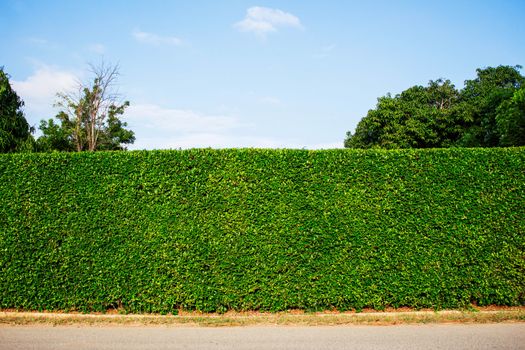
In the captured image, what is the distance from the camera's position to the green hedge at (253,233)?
7012 millimetres

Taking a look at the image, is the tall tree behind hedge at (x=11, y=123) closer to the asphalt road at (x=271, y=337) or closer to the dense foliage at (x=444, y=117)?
the asphalt road at (x=271, y=337)

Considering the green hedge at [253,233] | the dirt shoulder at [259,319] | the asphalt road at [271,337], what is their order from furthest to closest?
the green hedge at [253,233], the dirt shoulder at [259,319], the asphalt road at [271,337]

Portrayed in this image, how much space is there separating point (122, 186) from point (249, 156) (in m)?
2.71

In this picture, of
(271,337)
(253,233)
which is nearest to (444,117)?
(253,233)

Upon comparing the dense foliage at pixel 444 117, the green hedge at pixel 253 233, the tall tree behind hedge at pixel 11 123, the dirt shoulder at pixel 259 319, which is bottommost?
the dirt shoulder at pixel 259 319

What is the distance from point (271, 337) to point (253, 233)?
210cm

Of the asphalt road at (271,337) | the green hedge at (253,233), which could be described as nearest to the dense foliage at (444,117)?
the green hedge at (253,233)

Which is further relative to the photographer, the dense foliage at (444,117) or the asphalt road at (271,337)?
the dense foliage at (444,117)

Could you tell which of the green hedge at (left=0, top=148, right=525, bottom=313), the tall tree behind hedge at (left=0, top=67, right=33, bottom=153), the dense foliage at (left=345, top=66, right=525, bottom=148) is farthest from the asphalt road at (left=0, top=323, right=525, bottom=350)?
the dense foliage at (left=345, top=66, right=525, bottom=148)

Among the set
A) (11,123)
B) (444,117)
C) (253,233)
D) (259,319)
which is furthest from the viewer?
(444,117)

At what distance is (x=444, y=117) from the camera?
34844mm

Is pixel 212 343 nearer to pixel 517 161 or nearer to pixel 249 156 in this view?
pixel 249 156

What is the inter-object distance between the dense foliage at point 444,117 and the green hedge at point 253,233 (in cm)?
2709

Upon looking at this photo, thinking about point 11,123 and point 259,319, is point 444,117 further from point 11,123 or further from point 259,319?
point 11,123
